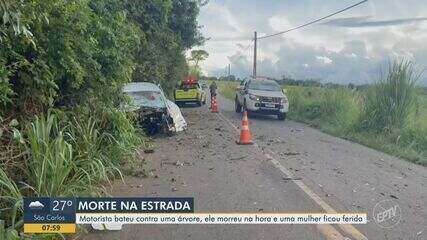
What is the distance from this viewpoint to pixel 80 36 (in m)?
6.48

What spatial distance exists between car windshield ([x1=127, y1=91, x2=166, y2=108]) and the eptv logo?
736 centimetres

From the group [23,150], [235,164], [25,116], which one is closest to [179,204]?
[23,150]

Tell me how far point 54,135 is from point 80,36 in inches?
58.5

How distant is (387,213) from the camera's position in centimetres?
595

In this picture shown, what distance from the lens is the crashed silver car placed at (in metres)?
12.2

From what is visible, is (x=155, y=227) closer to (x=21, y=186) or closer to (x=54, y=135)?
(x=21, y=186)

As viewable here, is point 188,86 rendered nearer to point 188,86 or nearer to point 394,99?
point 188,86

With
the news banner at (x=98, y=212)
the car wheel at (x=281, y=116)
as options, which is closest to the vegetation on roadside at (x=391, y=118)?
the car wheel at (x=281, y=116)

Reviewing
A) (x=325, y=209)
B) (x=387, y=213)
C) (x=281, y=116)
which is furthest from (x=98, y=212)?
(x=281, y=116)

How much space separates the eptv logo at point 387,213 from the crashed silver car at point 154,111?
284 inches

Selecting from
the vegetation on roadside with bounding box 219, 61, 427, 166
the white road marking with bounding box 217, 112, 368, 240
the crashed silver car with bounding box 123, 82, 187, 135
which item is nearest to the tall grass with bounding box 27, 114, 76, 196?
the white road marking with bounding box 217, 112, 368, 240

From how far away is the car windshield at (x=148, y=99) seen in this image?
485 inches

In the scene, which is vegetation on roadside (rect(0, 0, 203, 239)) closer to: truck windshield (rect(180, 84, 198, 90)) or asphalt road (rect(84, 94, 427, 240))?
asphalt road (rect(84, 94, 427, 240))

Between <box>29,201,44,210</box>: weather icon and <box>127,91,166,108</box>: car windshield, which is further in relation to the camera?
<box>127,91,166,108</box>: car windshield
